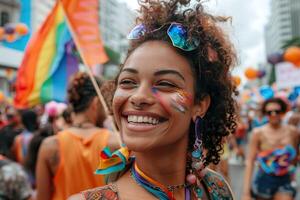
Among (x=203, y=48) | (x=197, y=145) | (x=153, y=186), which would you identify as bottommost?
(x=153, y=186)

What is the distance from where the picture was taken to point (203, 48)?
1896 mm

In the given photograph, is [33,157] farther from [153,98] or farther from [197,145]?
[153,98]

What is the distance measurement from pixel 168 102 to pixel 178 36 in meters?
0.27

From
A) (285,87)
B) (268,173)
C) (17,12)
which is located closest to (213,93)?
(268,173)

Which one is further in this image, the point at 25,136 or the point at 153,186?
the point at 25,136

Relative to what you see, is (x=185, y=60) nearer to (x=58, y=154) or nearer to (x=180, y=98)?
(x=180, y=98)

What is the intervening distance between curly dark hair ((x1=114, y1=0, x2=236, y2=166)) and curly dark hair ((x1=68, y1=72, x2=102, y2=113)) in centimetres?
172

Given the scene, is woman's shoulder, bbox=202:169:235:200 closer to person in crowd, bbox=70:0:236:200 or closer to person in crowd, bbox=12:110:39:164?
person in crowd, bbox=70:0:236:200

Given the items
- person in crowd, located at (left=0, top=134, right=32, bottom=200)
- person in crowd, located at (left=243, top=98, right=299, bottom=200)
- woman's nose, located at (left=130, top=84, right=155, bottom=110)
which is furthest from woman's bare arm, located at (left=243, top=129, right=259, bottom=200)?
woman's nose, located at (left=130, top=84, right=155, bottom=110)

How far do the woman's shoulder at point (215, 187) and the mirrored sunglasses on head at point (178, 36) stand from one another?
0.60 meters

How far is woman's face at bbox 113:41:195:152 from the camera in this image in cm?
172

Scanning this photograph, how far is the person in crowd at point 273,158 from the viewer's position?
5.53 metres

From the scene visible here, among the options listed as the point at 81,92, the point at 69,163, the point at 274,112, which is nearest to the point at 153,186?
the point at 69,163

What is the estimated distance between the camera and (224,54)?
6.61ft
